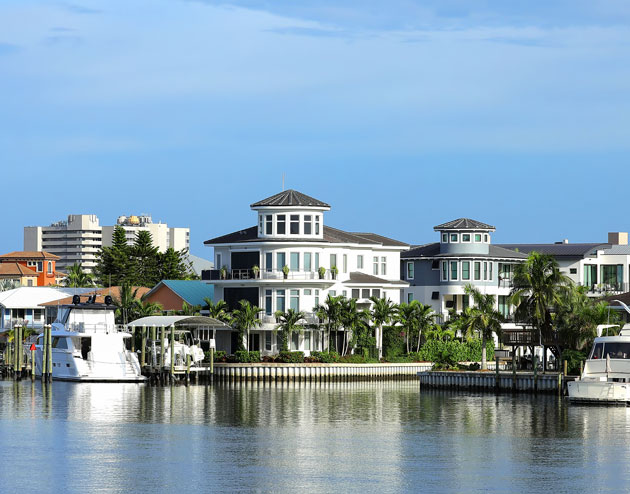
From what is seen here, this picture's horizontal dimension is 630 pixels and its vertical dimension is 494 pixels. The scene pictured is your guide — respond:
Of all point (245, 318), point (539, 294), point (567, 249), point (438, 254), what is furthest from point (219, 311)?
point (567, 249)

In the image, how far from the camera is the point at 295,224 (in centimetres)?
9281

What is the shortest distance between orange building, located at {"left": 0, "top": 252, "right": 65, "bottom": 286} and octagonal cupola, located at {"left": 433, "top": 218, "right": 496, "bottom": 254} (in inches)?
3247

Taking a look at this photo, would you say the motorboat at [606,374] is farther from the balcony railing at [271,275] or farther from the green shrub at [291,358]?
the balcony railing at [271,275]

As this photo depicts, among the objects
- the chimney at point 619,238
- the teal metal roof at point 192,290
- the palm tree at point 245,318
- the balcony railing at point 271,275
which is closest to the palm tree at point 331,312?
the balcony railing at point 271,275

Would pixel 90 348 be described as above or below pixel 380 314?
below

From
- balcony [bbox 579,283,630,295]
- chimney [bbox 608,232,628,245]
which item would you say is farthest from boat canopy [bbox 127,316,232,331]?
chimney [bbox 608,232,628,245]

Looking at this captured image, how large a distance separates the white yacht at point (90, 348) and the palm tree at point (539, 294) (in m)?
24.8

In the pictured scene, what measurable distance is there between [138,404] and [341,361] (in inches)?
977

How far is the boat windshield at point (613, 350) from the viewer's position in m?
66.1

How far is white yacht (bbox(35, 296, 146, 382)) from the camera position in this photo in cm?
8125

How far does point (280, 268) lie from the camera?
302ft

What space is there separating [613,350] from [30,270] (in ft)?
429

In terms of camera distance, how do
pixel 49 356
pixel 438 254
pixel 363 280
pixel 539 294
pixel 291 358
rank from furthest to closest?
1. pixel 438 254
2. pixel 363 280
3. pixel 291 358
4. pixel 49 356
5. pixel 539 294

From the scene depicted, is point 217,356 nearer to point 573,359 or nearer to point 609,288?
point 573,359
